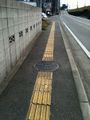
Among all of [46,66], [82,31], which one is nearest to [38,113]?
[46,66]

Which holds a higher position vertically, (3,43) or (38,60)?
(3,43)

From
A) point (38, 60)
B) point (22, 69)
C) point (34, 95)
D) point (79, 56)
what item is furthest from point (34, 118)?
point (79, 56)

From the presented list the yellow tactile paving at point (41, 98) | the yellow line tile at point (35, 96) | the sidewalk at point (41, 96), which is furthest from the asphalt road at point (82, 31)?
the yellow line tile at point (35, 96)

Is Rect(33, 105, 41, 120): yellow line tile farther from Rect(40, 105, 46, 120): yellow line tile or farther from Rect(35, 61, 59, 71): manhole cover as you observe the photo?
Rect(35, 61, 59, 71): manhole cover

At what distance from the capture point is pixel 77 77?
6574 millimetres

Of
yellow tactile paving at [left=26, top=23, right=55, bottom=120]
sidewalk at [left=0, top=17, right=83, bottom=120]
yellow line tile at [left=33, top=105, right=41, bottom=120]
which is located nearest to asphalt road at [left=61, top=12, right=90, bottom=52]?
sidewalk at [left=0, top=17, right=83, bottom=120]

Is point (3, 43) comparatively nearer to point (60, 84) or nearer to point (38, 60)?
point (60, 84)

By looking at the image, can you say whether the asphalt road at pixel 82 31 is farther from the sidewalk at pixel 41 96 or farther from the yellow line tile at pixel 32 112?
the yellow line tile at pixel 32 112

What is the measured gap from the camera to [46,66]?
25.7 feet

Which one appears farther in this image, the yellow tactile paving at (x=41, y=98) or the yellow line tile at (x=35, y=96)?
the yellow line tile at (x=35, y=96)

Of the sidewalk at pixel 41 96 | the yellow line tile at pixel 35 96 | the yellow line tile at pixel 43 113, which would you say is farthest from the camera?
the yellow line tile at pixel 35 96

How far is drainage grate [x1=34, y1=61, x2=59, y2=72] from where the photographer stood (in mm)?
7499

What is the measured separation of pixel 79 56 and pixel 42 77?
4298 mm

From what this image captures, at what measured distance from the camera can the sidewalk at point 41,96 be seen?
169 inches
